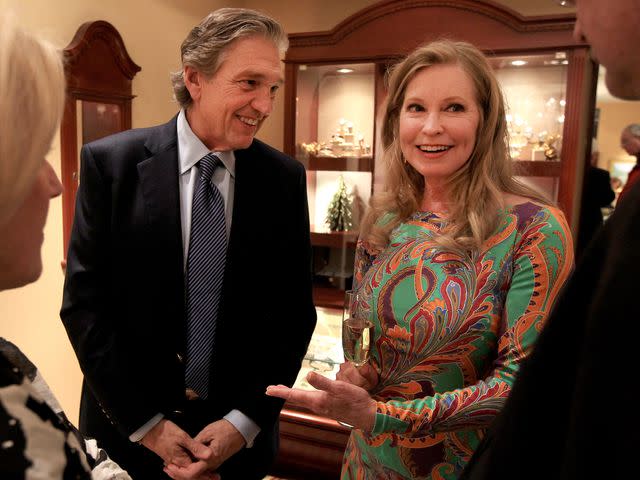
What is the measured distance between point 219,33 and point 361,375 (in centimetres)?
103

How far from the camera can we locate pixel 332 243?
161 inches

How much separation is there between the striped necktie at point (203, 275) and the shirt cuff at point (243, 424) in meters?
0.12

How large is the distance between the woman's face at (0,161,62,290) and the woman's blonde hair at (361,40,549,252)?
0.90 m

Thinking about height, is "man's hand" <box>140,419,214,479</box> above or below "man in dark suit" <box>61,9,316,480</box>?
below

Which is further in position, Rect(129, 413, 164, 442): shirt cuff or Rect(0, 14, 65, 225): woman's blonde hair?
Rect(129, 413, 164, 442): shirt cuff

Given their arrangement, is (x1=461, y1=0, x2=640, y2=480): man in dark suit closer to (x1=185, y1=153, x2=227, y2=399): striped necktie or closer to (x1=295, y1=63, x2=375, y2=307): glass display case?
(x1=185, y1=153, x2=227, y2=399): striped necktie

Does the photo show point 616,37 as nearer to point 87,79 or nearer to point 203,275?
point 203,275

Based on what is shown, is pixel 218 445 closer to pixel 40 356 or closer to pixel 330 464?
pixel 330 464

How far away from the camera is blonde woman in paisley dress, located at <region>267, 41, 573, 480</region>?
1.29 m

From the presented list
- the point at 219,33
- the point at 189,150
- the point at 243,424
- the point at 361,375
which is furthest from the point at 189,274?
the point at 219,33

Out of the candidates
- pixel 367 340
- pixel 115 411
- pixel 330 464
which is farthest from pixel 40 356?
pixel 367 340

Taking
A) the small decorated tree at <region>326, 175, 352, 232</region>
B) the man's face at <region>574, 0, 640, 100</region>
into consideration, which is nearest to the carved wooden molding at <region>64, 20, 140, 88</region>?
the small decorated tree at <region>326, 175, 352, 232</region>

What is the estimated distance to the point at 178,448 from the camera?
163 centimetres

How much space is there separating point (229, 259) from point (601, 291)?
126 centimetres
